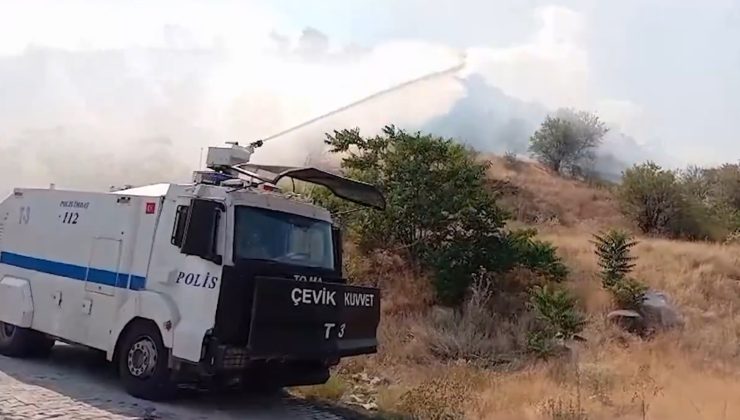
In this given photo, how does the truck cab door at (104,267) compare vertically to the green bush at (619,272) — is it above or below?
below

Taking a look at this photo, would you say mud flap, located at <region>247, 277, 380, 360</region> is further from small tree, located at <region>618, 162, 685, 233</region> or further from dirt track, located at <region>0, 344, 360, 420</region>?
small tree, located at <region>618, 162, 685, 233</region>

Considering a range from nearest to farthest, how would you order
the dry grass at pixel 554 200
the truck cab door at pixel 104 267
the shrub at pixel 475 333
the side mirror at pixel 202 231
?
the side mirror at pixel 202 231 < the truck cab door at pixel 104 267 < the shrub at pixel 475 333 < the dry grass at pixel 554 200

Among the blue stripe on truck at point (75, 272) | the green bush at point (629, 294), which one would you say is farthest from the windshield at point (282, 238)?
the green bush at point (629, 294)

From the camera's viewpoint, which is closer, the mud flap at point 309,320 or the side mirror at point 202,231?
the mud flap at point 309,320

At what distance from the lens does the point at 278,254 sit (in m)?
8.55

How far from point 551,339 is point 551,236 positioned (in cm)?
1239

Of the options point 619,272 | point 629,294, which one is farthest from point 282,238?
point 619,272

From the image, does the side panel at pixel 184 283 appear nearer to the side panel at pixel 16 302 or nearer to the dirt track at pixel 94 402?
the dirt track at pixel 94 402

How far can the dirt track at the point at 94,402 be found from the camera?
25.0 ft

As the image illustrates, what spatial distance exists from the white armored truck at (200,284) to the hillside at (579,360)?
1585 millimetres

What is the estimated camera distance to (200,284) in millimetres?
8055

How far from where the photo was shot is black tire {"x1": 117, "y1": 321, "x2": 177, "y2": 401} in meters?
8.17

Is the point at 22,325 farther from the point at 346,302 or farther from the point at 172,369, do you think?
the point at 346,302

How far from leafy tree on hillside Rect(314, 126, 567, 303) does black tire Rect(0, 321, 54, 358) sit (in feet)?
24.8
